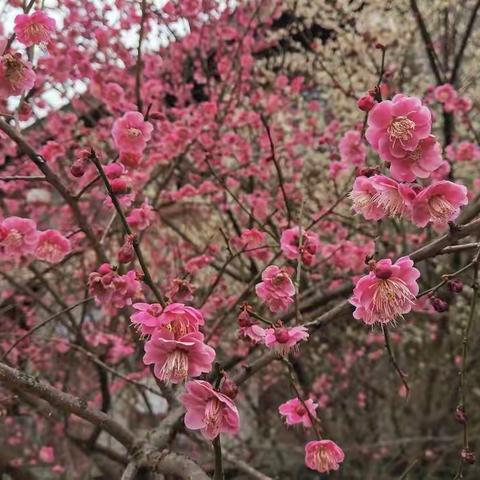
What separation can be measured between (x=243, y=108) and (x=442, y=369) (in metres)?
4.24

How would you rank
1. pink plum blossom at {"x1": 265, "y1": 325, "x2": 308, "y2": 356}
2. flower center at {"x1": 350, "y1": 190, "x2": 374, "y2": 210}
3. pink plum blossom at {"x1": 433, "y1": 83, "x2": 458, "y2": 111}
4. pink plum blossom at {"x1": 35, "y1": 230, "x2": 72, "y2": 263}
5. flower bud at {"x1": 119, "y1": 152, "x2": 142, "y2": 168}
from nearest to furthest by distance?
pink plum blossom at {"x1": 265, "y1": 325, "x2": 308, "y2": 356} < flower center at {"x1": 350, "y1": 190, "x2": 374, "y2": 210} < flower bud at {"x1": 119, "y1": 152, "x2": 142, "y2": 168} < pink plum blossom at {"x1": 35, "y1": 230, "x2": 72, "y2": 263} < pink plum blossom at {"x1": 433, "y1": 83, "x2": 458, "y2": 111}

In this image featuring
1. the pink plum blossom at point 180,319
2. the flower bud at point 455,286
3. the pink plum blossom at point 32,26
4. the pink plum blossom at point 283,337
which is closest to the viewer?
the pink plum blossom at point 180,319

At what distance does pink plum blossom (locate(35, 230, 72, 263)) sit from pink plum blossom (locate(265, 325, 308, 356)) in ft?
4.56

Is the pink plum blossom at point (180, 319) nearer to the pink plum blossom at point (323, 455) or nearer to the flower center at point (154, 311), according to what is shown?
the flower center at point (154, 311)

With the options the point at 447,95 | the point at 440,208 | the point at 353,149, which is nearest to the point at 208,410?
the point at 440,208

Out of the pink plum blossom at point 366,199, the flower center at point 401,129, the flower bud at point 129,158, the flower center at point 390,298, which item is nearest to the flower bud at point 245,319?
the flower center at point 390,298

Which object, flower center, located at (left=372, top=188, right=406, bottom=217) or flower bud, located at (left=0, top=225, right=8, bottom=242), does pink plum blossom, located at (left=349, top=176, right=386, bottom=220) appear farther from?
flower bud, located at (left=0, top=225, right=8, bottom=242)

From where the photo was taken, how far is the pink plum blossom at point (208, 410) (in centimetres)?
167

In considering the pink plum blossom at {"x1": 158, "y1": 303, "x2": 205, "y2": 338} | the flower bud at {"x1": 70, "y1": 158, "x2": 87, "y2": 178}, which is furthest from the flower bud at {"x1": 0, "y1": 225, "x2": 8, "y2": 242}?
the pink plum blossom at {"x1": 158, "y1": 303, "x2": 205, "y2": 338}

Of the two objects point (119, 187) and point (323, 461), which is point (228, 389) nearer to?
point (323, 461)

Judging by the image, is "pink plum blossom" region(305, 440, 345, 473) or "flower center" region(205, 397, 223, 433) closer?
"flower center" region(205, 397, 223, 433)

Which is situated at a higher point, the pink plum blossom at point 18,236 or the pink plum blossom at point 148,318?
the pink plum blossom at point 18,236

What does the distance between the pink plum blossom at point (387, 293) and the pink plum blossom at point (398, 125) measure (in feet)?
1.20

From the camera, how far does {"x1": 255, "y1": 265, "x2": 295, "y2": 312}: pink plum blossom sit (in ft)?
7.14
